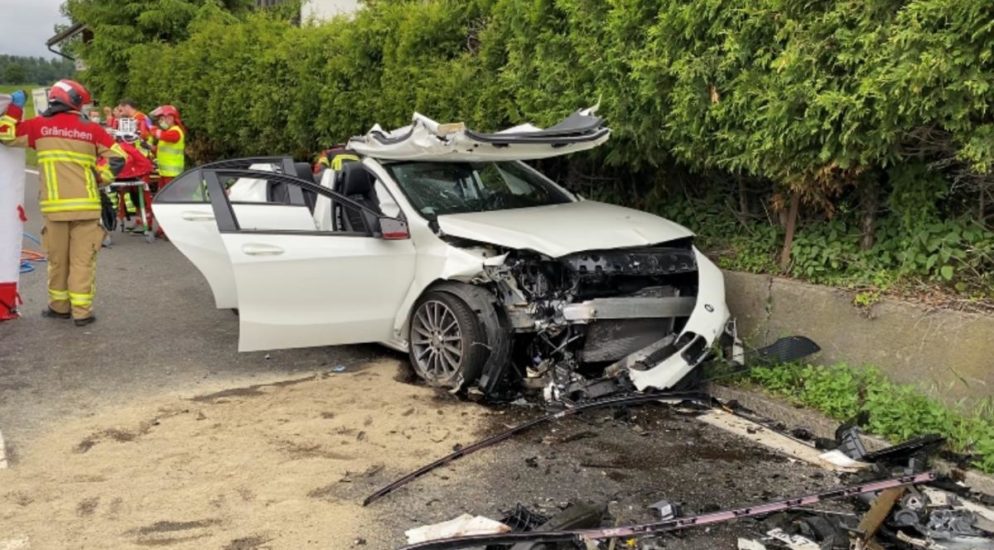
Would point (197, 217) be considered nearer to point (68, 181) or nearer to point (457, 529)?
point (68, 181)

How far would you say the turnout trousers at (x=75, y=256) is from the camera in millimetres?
7234

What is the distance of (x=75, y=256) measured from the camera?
23.7 feet

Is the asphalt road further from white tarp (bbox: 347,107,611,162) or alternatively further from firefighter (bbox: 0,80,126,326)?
white tarp (bbox: 347,107,611,162)

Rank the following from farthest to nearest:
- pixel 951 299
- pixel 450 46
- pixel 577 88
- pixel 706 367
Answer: pixel 450 46
pixel 577 88
pixel 706 367
pixel 951 299

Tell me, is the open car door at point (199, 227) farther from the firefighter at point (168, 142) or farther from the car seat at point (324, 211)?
the firefighter at point (168, 142)

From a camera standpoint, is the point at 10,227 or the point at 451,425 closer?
the point at 451,425

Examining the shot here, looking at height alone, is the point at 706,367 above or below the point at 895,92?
below

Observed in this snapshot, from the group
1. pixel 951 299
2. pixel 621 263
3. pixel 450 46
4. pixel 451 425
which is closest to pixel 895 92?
pixel 951 299

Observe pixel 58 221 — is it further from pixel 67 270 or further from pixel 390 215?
pixel 390 215

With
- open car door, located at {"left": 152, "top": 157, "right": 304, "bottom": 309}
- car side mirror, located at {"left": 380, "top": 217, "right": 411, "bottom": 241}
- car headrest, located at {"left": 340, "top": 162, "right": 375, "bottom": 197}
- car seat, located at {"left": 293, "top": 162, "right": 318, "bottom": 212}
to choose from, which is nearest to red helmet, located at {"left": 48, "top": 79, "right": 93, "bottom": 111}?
open car door, located at {"left": 152, "top": 157, "right": 304, "bottom": 309}

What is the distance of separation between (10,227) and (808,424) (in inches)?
260

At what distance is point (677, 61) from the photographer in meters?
5.61

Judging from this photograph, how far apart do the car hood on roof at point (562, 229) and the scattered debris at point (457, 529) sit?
6.37 feet

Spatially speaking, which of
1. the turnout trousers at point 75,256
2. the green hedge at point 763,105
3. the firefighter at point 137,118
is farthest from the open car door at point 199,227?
the firefighter at point 137,118
